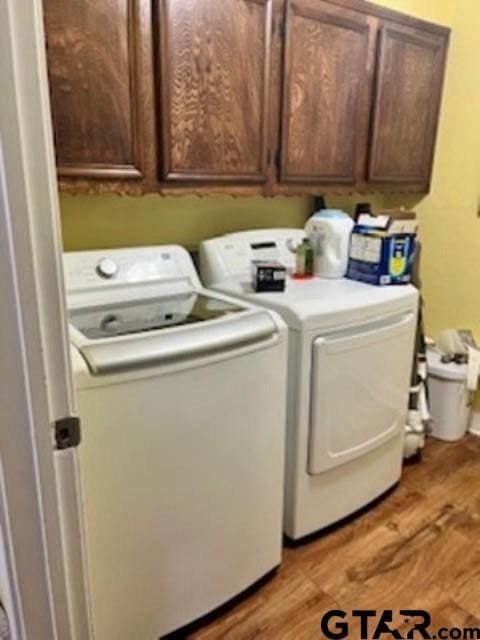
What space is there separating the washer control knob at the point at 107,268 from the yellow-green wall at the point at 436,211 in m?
0.21

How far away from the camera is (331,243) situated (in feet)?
6.52

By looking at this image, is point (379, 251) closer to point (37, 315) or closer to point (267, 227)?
point (267, 227)

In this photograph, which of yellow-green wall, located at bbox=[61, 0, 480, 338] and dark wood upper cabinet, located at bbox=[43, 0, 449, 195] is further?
yellow-green wall, located at bbox=[61, 0, 480, 338]

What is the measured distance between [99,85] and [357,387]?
1284 millimetres

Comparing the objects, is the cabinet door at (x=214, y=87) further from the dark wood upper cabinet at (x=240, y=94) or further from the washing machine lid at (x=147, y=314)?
the washing machine lid at (x=147, y=314)

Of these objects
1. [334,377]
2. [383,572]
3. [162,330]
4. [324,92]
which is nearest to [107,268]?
[162,330]

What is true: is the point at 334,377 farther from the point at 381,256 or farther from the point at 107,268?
the point at 107,268

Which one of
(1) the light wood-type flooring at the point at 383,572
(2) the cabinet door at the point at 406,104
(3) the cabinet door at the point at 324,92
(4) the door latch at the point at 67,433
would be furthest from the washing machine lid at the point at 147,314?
(2) the cabinet door at the point at 406,104

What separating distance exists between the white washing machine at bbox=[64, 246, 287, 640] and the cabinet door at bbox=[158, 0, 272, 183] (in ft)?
1.46

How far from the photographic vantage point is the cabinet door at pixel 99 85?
1339mm

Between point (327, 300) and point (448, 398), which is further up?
point (327, 300)

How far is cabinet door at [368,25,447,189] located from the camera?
212cm

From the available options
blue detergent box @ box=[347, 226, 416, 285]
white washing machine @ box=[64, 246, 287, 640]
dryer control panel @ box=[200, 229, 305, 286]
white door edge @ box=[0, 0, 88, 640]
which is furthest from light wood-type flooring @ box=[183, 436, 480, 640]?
dryer control panel @ box=[200, 229, 305, 286]

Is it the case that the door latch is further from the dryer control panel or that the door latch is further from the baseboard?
the baseboard
